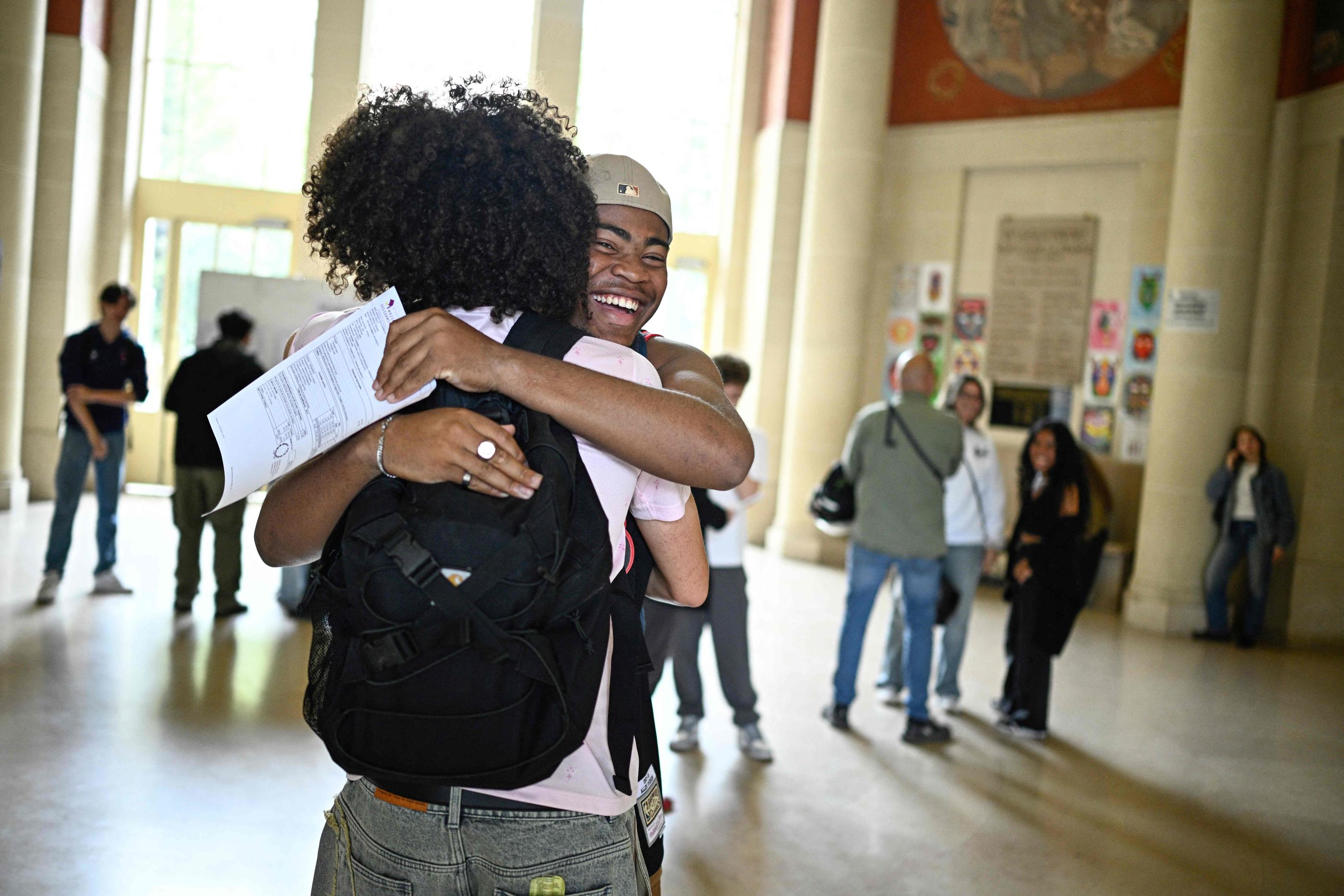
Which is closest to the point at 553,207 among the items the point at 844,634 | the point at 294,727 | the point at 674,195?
the point at 294,727

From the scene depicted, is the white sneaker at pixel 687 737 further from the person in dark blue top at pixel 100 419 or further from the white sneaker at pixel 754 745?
the person in dark blue top at pixel 100 419

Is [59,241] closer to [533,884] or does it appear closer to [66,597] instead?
[66,597]

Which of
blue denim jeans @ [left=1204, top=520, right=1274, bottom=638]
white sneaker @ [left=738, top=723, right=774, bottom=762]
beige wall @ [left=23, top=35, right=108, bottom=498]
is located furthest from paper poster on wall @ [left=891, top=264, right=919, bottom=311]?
beige wall @ [left=23, top=35, right=108, bottom=498]

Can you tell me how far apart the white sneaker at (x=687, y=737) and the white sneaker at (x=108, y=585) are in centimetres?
393

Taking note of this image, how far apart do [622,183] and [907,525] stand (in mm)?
4125

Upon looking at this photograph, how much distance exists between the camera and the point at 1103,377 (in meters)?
10.8

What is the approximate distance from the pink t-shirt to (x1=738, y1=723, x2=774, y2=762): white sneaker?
3807 millimetres

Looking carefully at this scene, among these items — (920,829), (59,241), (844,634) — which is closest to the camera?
(920,829)

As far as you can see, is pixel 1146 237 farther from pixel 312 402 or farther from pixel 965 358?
pixel 312 402

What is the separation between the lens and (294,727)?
16.1 ft

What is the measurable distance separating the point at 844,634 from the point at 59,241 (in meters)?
9.76

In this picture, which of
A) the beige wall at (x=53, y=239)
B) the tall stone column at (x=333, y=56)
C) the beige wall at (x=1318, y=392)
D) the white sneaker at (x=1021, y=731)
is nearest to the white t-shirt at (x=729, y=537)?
the white sneaker at (x=1021, y=731)

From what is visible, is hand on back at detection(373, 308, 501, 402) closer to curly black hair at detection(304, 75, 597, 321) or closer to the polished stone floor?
curly black hair at detection(304, 75, 597, 321)

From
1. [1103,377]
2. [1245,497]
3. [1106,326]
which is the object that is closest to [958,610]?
[1245,497]
